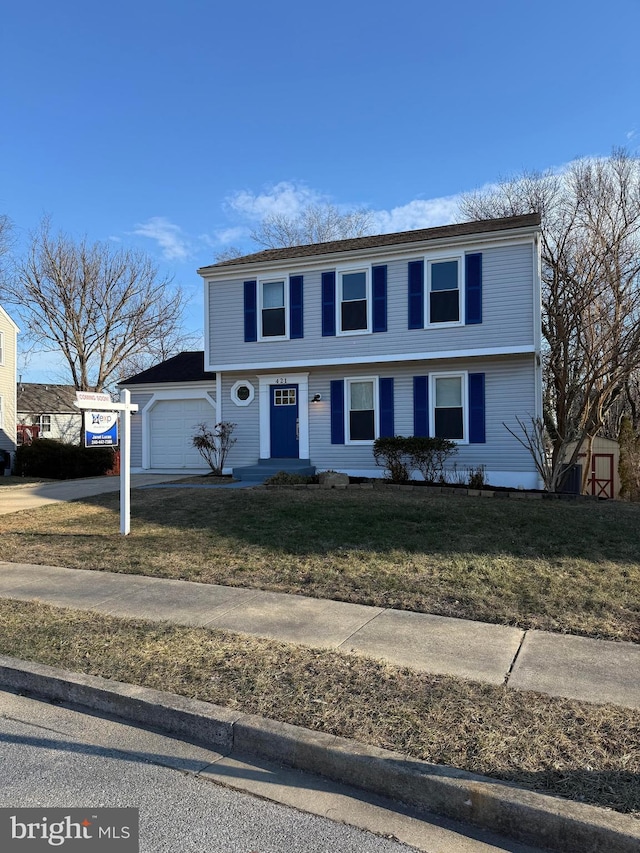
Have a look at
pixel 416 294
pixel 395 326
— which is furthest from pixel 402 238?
pixel 395 326

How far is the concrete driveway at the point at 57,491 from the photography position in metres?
13.2

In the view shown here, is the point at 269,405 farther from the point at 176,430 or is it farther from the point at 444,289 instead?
the point at 444,289

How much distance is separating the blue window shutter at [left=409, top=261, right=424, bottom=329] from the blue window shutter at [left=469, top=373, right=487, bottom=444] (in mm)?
1916

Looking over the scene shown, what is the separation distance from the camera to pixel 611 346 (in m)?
16.8

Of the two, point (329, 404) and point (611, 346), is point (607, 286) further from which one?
point (329, 404)

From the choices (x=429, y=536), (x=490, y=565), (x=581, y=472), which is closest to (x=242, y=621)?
(x=490, y=565)

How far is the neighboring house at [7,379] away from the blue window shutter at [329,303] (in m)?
19.6

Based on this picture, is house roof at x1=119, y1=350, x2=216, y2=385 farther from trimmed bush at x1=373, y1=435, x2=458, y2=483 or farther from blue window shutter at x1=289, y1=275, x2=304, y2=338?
trimmed bush at x1=373, y1=435, x2=458, y2=483

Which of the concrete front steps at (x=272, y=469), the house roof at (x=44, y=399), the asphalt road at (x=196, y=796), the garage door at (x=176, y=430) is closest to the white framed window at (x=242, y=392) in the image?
the garage door at (x=176, y=430)

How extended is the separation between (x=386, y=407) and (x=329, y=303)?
3060 millimetres

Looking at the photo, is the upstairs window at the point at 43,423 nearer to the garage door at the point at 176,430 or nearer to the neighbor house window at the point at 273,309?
the garage door at the point at 176,430

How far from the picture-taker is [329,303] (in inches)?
635

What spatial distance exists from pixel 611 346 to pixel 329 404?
7.76 m

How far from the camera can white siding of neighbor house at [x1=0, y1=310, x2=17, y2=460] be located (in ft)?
96.9
